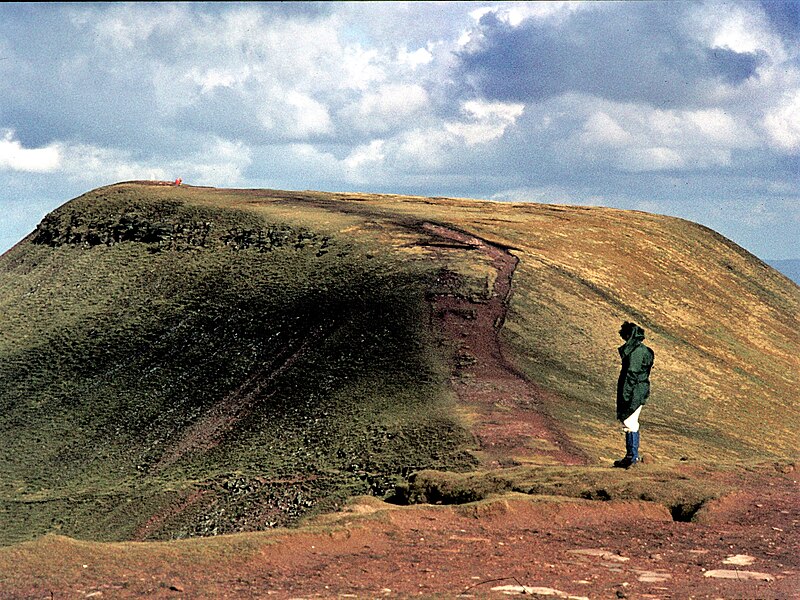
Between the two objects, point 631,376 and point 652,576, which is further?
point 631,376

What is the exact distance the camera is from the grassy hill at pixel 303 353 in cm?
3167

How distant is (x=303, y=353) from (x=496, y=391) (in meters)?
9.40

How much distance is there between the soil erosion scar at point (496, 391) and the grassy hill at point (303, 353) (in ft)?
1.50

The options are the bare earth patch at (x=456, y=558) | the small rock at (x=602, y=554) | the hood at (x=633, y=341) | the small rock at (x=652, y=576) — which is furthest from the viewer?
the hood at (x=633, y=341)

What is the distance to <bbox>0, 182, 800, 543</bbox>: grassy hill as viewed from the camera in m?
31.7

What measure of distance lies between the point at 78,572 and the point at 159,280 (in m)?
42.7

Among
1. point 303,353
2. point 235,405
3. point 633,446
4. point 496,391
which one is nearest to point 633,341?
point 633,446

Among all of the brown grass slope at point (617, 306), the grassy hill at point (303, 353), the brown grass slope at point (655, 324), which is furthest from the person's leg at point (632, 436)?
the brown grass slope at point (617, 306)

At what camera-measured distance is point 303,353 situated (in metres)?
40.2

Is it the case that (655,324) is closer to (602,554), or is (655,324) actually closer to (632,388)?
(632,388)

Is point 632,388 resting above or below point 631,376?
below

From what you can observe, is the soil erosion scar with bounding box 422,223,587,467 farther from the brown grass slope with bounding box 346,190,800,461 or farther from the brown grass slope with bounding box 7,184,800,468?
the brown grass slope with bounding box 346,190,800,461

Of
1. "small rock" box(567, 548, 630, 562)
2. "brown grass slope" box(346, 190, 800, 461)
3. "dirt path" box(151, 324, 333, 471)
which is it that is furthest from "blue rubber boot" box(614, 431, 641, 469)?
"dirt path" box(151, 324, 333, 471)

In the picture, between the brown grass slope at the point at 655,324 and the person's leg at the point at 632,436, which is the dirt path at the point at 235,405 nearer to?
the brown grass slope at the point at 655,324
